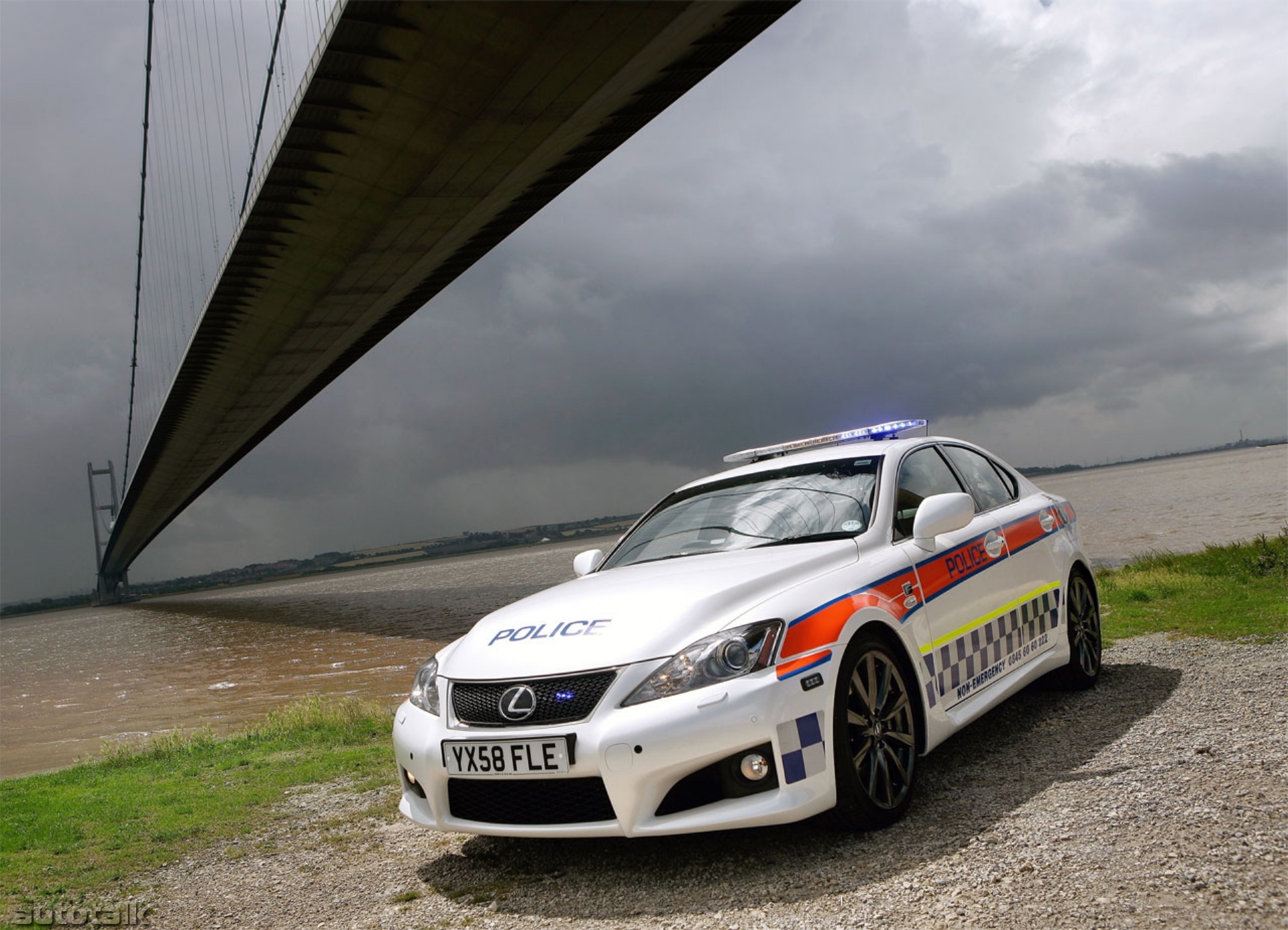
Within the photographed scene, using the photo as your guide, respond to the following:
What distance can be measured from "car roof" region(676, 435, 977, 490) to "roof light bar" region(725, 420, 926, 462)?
0.16 ft

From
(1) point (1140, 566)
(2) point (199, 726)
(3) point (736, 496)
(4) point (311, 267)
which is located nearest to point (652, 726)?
(3) point (736, 496)

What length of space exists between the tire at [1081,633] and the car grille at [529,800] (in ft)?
10.7

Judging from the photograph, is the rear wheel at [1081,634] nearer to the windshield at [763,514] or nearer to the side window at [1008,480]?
the side window at [1008,480]

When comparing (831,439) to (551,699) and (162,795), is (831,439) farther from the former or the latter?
(162,795)

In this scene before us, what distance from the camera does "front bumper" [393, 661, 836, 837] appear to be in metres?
3.29

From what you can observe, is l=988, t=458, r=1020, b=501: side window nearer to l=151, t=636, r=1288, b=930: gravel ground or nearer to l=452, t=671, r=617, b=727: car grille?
l=151, t=636, r=1288, b=930: gravel ground

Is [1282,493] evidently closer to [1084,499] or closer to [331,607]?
[1084,499]

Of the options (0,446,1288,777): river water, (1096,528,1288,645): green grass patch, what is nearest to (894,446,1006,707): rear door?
(1096,528,1288,645): green grass patch

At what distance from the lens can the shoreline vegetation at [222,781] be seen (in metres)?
4.70

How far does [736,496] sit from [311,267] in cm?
2235

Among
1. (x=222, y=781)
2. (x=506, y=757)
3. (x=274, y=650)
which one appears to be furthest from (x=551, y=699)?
(x=274, y=650)

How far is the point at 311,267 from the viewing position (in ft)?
82.4

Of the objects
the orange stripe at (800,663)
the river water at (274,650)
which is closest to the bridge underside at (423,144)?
the river water at (274,650)

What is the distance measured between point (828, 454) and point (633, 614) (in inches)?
67.7
